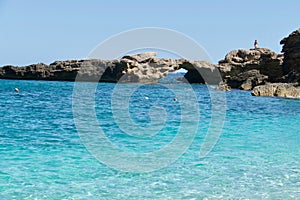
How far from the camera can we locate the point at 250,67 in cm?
5853

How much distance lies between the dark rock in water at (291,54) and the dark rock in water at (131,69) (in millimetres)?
17392

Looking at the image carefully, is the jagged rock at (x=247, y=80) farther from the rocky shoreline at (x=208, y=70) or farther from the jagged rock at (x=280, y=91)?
the jagged rock at (x=280, y=91)

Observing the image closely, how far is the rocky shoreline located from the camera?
4879cm

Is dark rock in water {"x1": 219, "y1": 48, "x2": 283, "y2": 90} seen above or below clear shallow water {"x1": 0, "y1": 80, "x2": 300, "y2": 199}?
above

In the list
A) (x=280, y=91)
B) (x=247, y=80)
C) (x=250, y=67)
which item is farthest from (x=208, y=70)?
(x=280, y=91)

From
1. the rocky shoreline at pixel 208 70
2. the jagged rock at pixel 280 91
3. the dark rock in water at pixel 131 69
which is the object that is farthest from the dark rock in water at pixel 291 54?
the dark rock in water at pixel 131 69

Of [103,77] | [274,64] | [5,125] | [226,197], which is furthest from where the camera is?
[103,77]

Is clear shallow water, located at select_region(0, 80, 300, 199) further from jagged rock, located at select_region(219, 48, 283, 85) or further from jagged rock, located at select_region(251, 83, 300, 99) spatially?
jagged rock, located at select_region(219, 48, 283, 85)

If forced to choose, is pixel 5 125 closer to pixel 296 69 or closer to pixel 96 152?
pixel 96 152

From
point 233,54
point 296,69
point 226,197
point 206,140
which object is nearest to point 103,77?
point 233,54

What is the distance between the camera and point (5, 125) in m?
16.7

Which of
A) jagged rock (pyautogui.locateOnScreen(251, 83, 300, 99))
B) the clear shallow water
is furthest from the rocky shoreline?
the clear shallow water

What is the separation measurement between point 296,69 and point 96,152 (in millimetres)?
42624

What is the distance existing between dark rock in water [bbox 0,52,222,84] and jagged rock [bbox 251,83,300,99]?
25.6 meters
